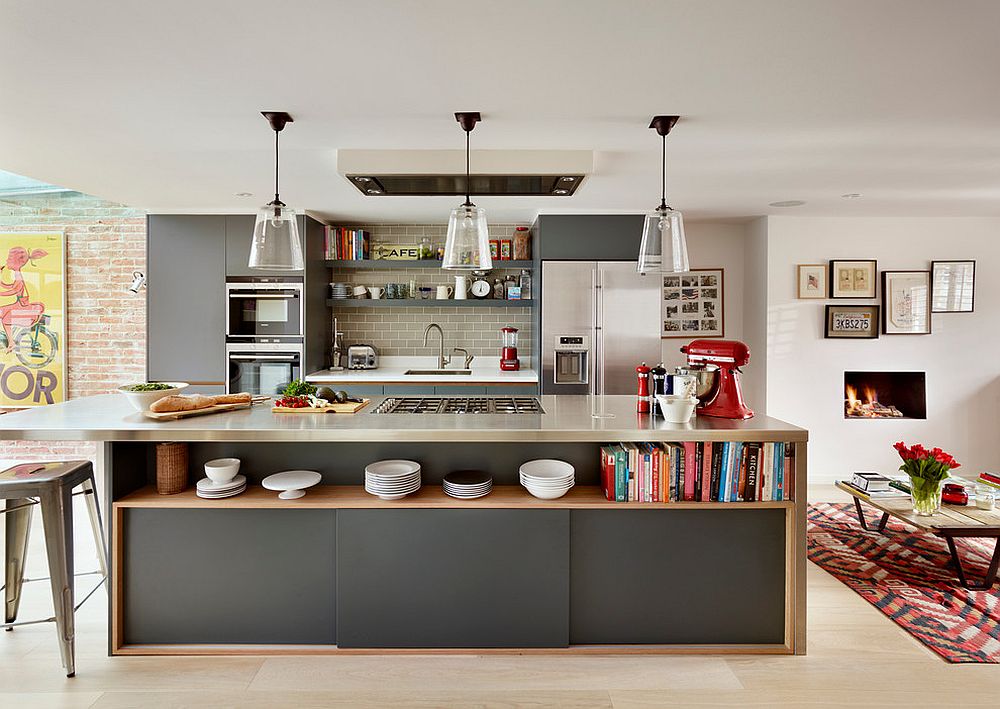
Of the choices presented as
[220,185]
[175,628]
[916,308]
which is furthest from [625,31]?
[916,308]

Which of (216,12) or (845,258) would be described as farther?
(845,258)

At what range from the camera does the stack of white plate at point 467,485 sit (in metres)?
2.43

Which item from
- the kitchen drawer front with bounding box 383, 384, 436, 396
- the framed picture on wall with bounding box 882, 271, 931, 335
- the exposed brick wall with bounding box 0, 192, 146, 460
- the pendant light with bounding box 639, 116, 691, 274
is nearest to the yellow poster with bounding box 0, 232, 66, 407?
the exposed brick wall with bounding box 0, 192, 146, 460

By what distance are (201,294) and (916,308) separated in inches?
231

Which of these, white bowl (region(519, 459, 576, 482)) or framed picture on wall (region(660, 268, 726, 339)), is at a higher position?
framed picture on wall (region(660, 268, 726, 339))

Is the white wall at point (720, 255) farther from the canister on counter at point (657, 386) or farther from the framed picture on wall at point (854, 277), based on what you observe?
the canister on counter at point (657, 386)

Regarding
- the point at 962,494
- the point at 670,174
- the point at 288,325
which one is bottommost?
the point at 962,494

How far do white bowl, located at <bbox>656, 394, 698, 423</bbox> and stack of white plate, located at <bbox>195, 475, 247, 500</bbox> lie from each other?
69.9 inches

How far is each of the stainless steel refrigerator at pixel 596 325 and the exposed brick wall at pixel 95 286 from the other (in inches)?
140

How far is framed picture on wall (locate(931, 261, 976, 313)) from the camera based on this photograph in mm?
5012

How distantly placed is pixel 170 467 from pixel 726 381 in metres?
2.36

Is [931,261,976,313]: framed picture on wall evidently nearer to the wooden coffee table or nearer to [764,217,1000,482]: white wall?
[764,217,1000,482]: white wall

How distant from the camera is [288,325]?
4.88 meters

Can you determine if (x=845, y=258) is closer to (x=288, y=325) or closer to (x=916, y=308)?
(x=916, y=308)
